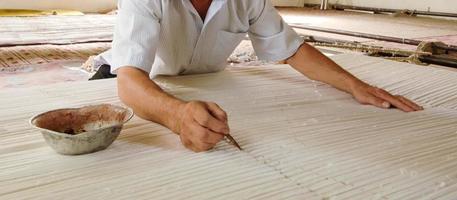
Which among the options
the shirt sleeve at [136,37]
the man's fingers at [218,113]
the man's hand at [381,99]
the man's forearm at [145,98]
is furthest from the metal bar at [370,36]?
the man's fingers at [218,113]

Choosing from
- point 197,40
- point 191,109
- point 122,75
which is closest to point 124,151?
point 191,109

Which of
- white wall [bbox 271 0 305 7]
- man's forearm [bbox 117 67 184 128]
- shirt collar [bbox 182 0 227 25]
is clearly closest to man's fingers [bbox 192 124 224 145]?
man's forearm [bbox 117 67 184 128]

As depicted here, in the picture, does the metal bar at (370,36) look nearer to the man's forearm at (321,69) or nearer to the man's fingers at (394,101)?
the man's forearm at (321,69)

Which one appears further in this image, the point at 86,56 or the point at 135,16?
the point at 86,56

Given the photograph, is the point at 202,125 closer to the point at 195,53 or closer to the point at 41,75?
the point at 195,53

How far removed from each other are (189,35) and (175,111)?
57 centimetres

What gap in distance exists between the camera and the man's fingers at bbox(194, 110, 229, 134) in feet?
2.92

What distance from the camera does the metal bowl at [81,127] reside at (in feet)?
2.96

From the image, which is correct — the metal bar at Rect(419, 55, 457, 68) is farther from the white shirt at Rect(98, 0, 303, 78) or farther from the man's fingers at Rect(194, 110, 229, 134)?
the man's fingers at Rect(194, 110, 229, 134)

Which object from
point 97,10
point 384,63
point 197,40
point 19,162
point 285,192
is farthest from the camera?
point 97,10

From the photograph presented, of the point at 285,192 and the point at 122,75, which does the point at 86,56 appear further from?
the point at 285,192

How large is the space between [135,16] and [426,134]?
0.86 metres

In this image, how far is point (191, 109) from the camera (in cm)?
93

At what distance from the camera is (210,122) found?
2.92 ft
